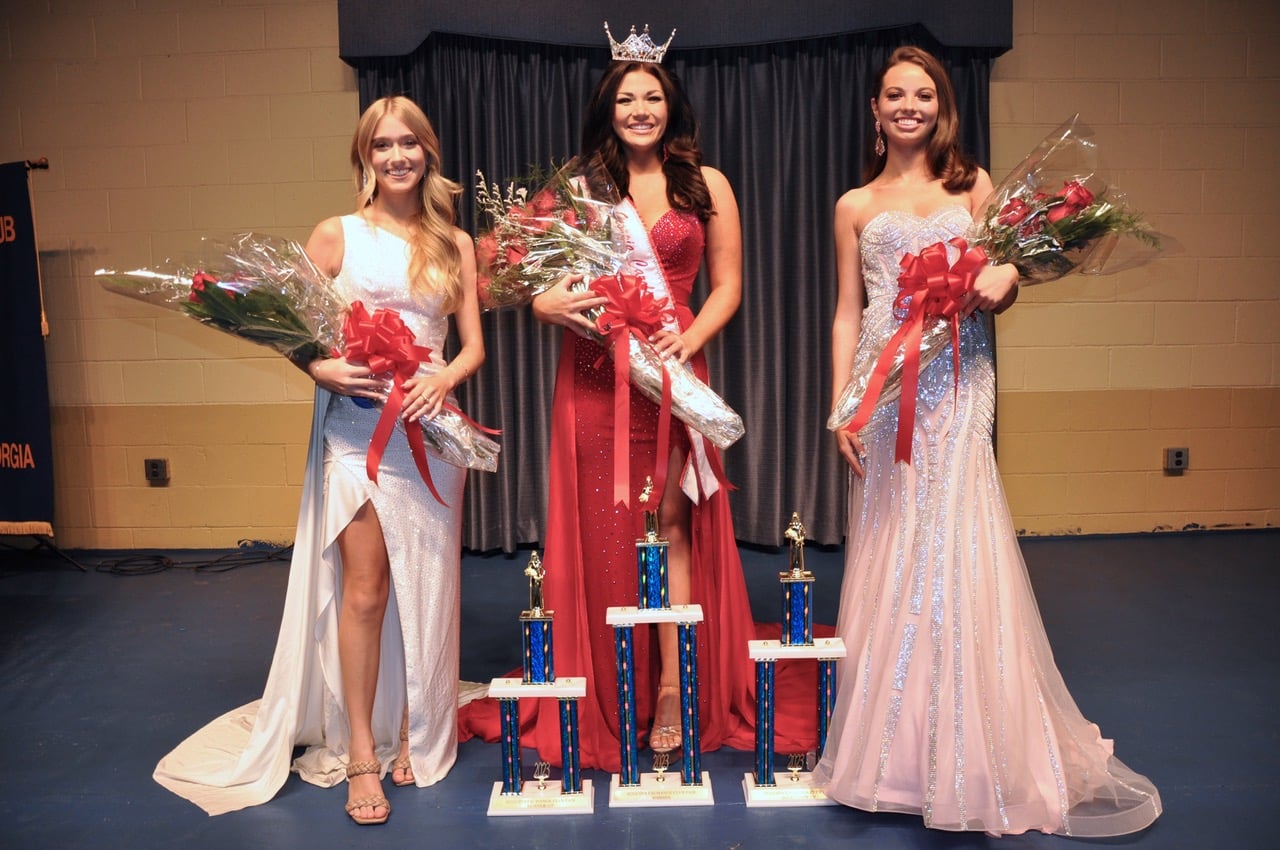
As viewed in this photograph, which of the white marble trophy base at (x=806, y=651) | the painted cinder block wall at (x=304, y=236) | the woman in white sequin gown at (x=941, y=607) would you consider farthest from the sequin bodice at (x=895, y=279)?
the painted cinder block wall at (x=304, y=236)

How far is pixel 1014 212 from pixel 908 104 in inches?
14.0

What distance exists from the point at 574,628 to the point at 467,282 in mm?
952

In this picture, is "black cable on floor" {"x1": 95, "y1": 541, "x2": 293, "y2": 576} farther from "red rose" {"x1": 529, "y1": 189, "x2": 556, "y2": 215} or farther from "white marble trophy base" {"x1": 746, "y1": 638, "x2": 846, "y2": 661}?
"white marble trophy base" {"x1": 746, "y1": 638, "x2": 846, "y2": 661}

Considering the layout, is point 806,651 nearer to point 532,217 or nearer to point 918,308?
point 918,308

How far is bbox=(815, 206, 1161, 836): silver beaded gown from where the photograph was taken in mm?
2221

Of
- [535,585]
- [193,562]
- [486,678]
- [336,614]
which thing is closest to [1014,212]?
[535,585]

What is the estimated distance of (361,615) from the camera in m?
2.54

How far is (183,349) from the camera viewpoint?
510cm

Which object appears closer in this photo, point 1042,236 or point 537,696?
point 1042,236

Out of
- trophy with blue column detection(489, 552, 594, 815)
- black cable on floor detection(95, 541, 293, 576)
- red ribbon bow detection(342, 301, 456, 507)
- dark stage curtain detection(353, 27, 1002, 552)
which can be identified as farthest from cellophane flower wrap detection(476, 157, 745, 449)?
black cable on floor detection(95, 541, 293, 576)

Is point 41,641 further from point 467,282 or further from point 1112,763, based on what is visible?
point 1112,763

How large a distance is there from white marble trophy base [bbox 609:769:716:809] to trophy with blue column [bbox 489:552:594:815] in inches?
2.7

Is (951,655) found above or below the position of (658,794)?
above

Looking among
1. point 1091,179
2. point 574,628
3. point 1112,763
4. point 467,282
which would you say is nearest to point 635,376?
point 467,282
